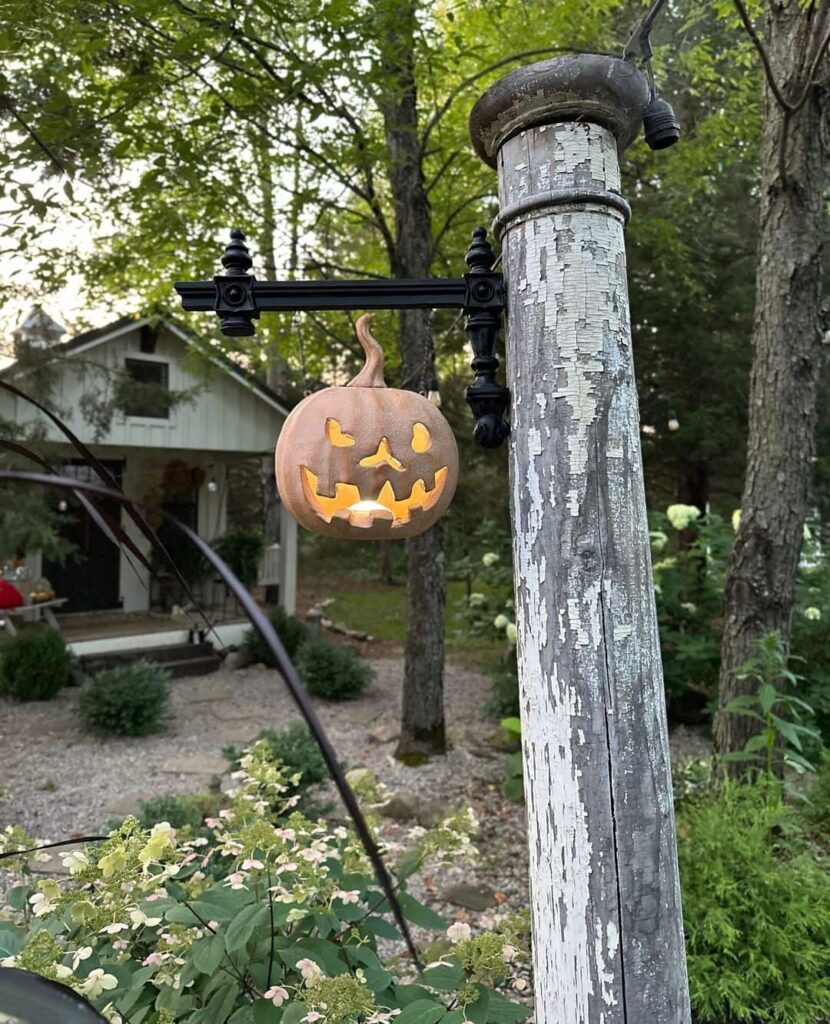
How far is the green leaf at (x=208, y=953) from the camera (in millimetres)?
1278

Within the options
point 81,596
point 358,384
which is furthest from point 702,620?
point 81,596

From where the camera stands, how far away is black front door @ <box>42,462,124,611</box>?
32.1ft

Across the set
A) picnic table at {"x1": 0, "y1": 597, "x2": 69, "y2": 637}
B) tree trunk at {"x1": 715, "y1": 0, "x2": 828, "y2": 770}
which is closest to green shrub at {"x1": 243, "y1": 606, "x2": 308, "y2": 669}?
picnic table at {"x1": 0, "y1": 597, "x2": 69, "y2": 637}

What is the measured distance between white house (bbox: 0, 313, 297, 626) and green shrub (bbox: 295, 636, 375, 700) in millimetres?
1890

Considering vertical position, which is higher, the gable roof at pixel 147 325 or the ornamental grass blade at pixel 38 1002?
the gable roof at pixel 147 325

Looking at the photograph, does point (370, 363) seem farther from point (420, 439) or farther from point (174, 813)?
point (174, 813)

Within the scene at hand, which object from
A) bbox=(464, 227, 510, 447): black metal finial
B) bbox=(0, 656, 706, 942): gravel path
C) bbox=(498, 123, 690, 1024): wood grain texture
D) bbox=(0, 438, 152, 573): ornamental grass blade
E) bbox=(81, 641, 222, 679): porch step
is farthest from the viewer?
bbox=(81, 641, 222, 679): porch step

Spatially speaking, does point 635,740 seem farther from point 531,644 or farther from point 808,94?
point 808,94

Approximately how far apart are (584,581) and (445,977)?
0.80m

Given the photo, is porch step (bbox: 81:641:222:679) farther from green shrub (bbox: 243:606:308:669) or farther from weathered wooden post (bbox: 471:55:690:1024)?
weathered wooden post (bbox: 471:55:690:1024)

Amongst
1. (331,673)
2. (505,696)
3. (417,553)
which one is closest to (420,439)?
(417,553)

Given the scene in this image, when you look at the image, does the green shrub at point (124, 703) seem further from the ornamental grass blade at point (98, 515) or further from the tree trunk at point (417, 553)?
the ornamental grass blade at point (98, 515)

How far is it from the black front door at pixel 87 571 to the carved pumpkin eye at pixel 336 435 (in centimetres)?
920

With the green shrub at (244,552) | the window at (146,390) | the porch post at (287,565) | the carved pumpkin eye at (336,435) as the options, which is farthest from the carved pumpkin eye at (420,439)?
the porch post at (287,565)
